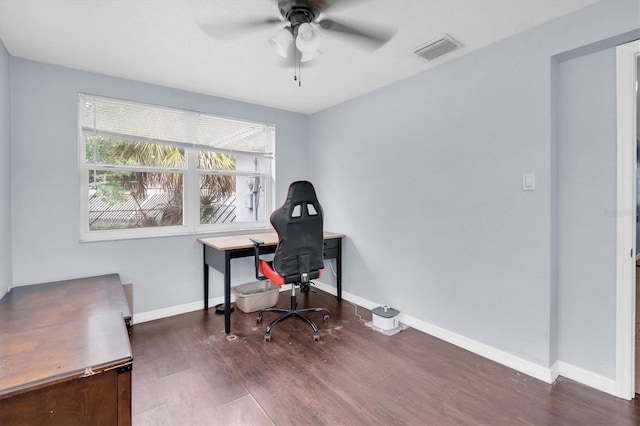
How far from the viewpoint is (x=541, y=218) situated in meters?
2.05

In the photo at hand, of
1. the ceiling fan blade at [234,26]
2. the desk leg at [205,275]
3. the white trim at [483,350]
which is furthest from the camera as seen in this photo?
the desk leg at [205,275]

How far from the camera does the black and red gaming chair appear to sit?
2.67m

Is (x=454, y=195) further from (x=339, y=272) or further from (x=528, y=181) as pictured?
(x=339, y=272)

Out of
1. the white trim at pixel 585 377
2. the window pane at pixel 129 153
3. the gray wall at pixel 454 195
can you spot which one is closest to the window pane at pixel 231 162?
the window pane at pixel 129 153

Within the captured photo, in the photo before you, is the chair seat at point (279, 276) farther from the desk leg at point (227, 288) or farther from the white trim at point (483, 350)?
the white trim at point (483, 350)

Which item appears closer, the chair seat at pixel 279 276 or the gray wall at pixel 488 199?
the gray wall at pixel 488 199

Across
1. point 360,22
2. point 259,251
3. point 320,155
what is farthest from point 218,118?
point 360,22

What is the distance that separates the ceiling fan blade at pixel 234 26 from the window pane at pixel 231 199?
1.71 metres

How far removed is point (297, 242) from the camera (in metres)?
2.73

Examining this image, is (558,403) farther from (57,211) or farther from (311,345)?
(57,211)

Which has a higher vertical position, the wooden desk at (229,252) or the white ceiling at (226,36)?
the white ceiling at (226,36)

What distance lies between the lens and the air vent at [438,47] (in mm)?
2195

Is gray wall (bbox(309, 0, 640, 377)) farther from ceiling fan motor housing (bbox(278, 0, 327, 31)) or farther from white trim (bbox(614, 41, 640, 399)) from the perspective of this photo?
ceiling fan motor housing (bbox(278, 0, 327, 31))

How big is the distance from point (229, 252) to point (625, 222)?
2.79 meters
